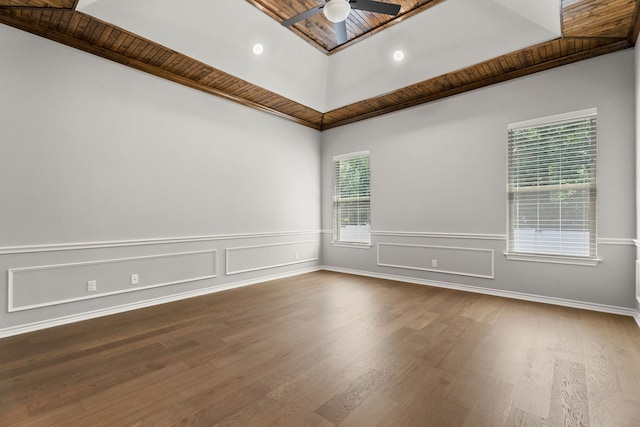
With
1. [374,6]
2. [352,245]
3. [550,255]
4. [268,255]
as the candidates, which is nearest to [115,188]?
[268,255]

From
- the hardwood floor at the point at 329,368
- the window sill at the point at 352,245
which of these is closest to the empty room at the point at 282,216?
the hardwood floor at the point at 329,368

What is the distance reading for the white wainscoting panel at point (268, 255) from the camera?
4.71 metres

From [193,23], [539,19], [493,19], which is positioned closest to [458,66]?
[493,19]

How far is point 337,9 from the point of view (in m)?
2.73

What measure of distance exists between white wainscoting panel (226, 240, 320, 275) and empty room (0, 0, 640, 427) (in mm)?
46

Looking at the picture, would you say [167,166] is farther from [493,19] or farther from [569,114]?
[569,114]

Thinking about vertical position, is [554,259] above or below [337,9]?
below

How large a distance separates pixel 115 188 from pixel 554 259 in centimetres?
536

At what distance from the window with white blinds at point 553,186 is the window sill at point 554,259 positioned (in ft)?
0.15

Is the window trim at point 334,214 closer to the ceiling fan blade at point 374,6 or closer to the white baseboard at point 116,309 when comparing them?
the white baseboard at point 116,309

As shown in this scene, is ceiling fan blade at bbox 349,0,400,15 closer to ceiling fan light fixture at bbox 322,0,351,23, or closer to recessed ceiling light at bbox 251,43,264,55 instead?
ceiling fan light fixture at bbox 322,0,351,23

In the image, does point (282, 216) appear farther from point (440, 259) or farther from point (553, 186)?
point (553, 186)

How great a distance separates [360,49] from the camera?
445cm

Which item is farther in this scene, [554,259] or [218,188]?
[218,188]
